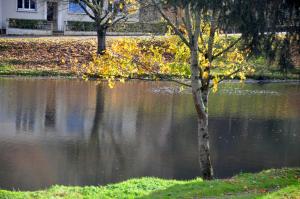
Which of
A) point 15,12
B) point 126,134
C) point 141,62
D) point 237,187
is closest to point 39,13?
point 15,12

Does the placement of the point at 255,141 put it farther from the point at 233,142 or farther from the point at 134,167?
the point at 134,167

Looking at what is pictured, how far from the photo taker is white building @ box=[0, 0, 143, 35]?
4459cm

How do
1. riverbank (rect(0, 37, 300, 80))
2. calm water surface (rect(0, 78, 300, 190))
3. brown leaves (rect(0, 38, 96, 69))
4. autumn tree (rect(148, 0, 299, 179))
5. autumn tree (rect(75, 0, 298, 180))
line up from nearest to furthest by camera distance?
autumn tree (rect(148, 0, 299, 179)) < autumn tree (rect(75, 0, 298, 180)) < calm water surface (rect(0, 78, 300, 190)) < riverbank (rect(0, 37, 300, 80)) < brown leaves (rect(0, 38, 96, 69))

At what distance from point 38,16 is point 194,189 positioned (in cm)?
3954

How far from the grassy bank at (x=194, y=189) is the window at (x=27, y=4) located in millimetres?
37665

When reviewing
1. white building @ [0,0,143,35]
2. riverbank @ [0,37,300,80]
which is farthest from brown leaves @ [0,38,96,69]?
white building @ [0,0,143,35]

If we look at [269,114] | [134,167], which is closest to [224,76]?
[134,167]

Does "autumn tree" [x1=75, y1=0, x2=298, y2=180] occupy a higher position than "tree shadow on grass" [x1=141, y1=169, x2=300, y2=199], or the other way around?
"autumn tree" [x1=75, y1=0, x2=298, y2=180]

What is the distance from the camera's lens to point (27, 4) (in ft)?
156

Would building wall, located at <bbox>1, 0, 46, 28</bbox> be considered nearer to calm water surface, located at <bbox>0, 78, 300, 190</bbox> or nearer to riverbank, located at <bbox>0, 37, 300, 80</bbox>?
riverbank, located at <bbox>0, 37, 300, 80</bbox>

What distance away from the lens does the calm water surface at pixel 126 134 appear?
14.6 meters

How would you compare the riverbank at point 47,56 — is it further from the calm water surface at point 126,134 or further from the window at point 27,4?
the window at point 27,4

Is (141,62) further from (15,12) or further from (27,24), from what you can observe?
(15,12)

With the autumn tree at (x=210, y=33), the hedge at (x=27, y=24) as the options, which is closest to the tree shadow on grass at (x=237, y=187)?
the autumn tree at (x=210, y=33)
